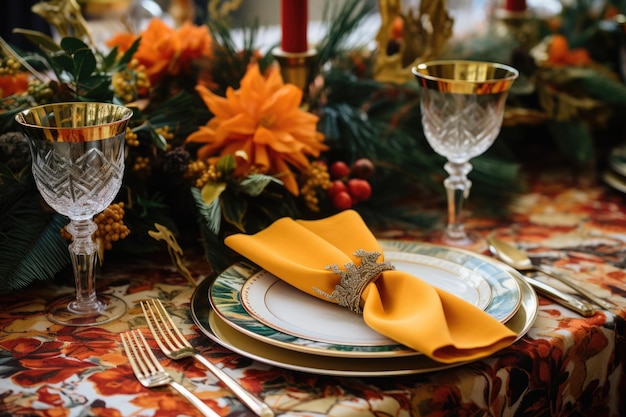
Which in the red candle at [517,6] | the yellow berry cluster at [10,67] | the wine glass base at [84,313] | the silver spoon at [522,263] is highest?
the red candle at [517,6]

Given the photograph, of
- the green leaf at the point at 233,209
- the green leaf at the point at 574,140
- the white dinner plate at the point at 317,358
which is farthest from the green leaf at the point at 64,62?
the green leaf at the point at 574,140

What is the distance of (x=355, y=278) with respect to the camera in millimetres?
695

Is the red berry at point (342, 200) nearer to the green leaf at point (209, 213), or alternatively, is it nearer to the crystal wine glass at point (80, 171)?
the green leaf at point (209, 213)

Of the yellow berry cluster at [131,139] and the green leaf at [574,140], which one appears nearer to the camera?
the yellow berry cluster at [131,139]

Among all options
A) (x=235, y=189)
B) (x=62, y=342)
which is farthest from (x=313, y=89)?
(x=62, y=342)

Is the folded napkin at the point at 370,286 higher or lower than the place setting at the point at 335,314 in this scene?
higher

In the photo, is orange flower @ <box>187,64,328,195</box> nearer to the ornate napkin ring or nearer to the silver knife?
the ornate napkin ring

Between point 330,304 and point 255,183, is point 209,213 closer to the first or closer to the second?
point 255,183

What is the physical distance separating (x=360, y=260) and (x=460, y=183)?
0.87ft

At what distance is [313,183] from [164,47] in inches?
12.1

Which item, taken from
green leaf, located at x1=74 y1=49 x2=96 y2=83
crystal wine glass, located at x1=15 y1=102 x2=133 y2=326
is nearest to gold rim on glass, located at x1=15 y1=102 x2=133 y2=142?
crystal wine glass, located at x1=15 y1=102 x2=133 y2=326

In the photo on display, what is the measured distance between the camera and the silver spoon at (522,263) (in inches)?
30.0

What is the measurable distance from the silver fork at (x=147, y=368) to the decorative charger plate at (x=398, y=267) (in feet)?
0.23

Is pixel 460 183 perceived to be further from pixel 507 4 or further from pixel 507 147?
pixel 507 4
